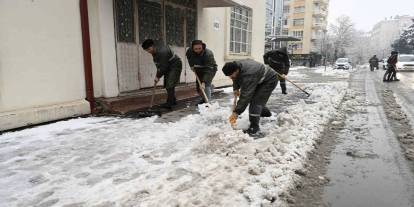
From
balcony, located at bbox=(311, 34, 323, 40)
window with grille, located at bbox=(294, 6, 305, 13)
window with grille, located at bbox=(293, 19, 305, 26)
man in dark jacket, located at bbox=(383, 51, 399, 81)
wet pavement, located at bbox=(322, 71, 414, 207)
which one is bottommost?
wet pavement, located at bbox=(322, 71, 414, 207)

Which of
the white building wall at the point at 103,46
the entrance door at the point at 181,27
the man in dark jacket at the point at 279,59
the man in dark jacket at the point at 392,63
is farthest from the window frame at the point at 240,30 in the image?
the man in dark jacket at the point at 392,63

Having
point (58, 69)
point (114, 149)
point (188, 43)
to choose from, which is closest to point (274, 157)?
point (114, 149)

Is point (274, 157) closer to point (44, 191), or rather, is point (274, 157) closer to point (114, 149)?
point (114, 149)

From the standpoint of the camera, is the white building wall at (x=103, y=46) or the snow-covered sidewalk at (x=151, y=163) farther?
the white building wall at (x=103, y=46)


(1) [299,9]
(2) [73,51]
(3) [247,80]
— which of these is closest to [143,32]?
(2) [73,51]

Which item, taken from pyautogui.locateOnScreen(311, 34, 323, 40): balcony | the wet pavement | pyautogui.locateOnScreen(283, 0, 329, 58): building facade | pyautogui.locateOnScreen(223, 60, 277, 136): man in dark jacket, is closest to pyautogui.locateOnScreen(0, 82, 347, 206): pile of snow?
pyautogui.locateOnScreen(223, 60, 277, 136): man in dark jacket

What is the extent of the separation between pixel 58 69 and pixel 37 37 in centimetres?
67

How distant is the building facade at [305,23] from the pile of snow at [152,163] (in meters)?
58.8

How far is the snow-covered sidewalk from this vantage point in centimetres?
298

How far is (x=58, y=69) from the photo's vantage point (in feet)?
19.3

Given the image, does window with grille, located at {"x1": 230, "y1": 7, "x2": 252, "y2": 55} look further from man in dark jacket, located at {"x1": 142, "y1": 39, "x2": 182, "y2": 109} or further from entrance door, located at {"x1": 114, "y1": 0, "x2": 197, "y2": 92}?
man in dark jacket, located at {"x1": 142, "y1": 39, "x2": 182, "y2": 109}

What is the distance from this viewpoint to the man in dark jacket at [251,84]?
Answer: 15.8ft

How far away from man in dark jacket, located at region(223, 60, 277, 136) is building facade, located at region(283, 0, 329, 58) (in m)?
58.0

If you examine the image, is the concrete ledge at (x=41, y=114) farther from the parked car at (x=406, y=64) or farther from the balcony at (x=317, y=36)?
the balcony at (x=317, y=36)
